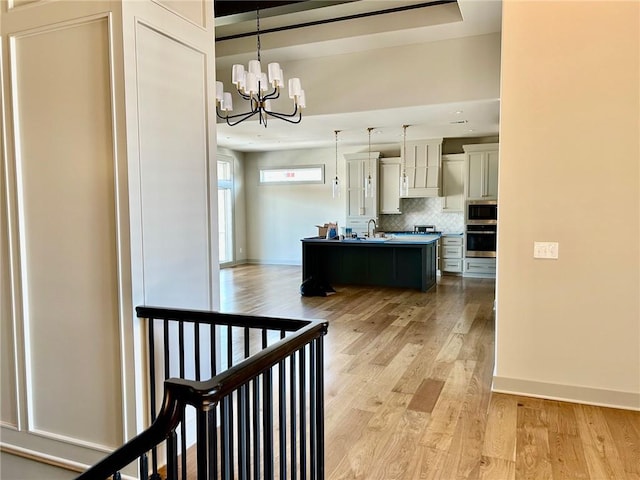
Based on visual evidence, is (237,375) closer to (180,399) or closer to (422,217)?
(180,399)

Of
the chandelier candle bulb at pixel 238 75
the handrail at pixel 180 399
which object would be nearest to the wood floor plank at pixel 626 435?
the handrail at pixel 180 399

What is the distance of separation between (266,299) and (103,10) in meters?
5.18

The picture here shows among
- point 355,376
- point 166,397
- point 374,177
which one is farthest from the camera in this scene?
point 374,177

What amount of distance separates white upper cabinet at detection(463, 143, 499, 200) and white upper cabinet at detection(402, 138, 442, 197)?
0.63m

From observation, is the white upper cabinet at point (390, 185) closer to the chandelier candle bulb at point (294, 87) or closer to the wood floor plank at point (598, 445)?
the chandelier candle bulb at point (294, 87)

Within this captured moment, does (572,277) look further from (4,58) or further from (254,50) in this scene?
(254,50)

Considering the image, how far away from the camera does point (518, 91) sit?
316 centimetres

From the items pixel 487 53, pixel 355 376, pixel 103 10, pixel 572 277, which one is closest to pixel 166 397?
pixel 103 10

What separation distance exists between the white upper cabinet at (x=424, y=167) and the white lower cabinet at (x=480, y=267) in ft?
5.08

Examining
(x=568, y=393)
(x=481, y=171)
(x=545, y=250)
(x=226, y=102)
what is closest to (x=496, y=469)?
(x=568, y=393)

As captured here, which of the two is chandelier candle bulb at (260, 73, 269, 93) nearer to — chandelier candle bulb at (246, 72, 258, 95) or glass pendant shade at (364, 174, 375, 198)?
chandelier candle bulb at (246, 72, 258, 95)

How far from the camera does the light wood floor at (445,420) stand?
2355 mm

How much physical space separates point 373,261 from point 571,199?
16.1 feet

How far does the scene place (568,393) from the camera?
10.3ft
